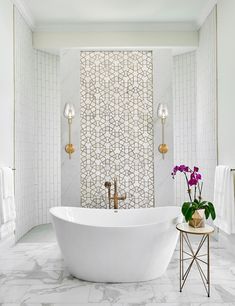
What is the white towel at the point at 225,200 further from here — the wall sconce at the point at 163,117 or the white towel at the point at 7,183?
the white towel at the point at 7,183

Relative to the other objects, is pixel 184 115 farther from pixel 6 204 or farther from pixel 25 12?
pixel 6 204

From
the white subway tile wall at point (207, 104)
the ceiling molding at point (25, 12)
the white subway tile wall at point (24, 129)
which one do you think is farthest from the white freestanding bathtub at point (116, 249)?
the ceiling molding at point (25, 12)

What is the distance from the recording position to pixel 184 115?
499 centimetres

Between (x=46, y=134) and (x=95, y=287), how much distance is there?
9.59ft

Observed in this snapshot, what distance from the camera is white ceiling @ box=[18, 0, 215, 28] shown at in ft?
12.8

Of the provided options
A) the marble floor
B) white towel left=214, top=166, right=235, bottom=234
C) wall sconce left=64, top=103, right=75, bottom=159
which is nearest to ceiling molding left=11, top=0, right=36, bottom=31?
wall sconce left=64, top=103, right=75, bottom=159

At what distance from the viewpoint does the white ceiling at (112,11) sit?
3887 millimetres

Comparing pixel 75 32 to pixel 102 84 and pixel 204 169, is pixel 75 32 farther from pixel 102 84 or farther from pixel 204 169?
pixel 204 169

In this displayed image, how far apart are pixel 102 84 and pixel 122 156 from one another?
3.52 feet

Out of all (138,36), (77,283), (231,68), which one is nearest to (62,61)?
(138,36)

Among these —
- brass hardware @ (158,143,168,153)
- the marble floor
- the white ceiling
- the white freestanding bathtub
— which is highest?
the white ceiling

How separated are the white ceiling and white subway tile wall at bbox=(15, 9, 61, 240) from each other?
0.31 metres

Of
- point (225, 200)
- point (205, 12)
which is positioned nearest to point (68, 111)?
point (205, 12)

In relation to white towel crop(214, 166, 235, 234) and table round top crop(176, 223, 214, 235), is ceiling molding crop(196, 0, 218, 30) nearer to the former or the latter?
white towel crop(214, 166, 235, 234)
